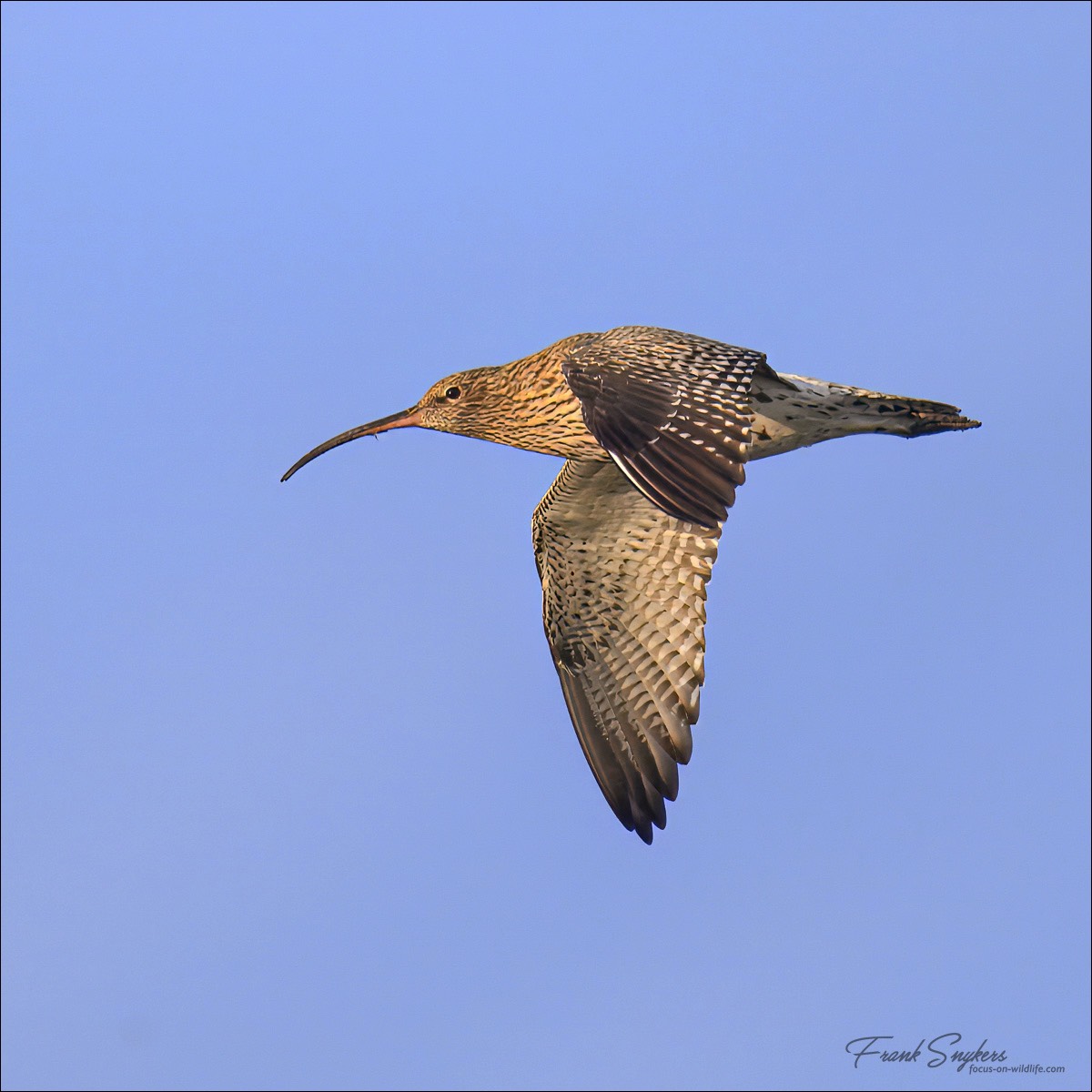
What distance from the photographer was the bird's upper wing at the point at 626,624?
14.7 metres

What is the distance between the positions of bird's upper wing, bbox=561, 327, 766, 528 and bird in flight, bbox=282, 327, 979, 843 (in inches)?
0.5

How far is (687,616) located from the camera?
1492 cm

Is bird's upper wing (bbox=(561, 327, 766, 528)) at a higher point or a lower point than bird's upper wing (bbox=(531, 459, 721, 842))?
higher

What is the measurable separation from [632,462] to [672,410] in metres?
0.71

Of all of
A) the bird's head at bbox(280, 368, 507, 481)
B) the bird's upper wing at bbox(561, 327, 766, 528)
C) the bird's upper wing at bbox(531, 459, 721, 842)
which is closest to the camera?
A: the bird's upper wing at bbox(561, 327, 766, 528)

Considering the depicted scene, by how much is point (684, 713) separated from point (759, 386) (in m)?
2.98

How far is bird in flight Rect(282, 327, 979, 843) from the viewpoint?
11680 millimetres

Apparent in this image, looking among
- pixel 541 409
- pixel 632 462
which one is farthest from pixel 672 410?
pixel 541 409

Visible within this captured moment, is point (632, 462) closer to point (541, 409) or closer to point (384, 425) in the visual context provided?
point (541, 409)

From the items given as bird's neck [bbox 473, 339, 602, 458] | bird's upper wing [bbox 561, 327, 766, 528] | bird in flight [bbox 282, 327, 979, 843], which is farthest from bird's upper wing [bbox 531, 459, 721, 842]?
bird's upper wing [bbox 561, 327, 766, 528]

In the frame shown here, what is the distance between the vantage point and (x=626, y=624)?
15.1 meters

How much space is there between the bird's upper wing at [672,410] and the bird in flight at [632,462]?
0.01m

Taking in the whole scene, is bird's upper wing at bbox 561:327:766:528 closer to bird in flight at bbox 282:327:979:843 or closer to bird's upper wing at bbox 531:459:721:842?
bird in flight at bbox 282:327:979:843

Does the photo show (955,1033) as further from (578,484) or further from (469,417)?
(469,417)
